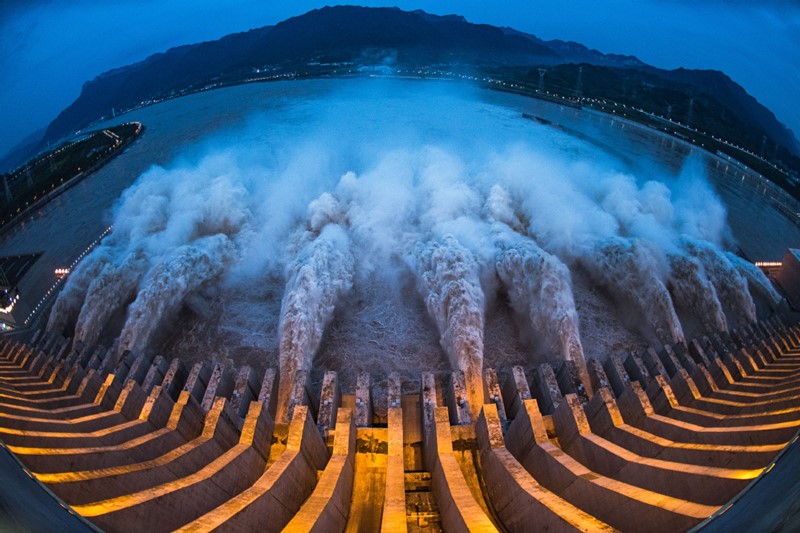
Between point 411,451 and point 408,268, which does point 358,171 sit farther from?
point 411,451

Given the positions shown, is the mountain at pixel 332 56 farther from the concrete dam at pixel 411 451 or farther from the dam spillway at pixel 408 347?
the concrete dam at pixel 411 451

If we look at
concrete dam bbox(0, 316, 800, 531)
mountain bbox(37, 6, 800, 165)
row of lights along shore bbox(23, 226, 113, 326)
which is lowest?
row of lights along shore bbox(23, 226, 113, 326)

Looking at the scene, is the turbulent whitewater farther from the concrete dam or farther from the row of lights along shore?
the concrete dam

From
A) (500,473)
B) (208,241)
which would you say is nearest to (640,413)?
(500,473)

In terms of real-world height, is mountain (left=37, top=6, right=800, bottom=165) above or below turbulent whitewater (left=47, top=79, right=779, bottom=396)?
above

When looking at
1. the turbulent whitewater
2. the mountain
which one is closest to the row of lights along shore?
the turbulent whitewater

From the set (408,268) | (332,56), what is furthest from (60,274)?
(332,56)

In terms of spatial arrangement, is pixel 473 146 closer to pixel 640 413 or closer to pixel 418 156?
pixel 418 156

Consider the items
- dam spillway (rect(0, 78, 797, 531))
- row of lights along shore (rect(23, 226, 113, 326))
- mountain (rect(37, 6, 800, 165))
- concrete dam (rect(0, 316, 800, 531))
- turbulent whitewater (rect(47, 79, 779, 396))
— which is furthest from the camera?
mountain (rect(37, 6, 800, 165))
